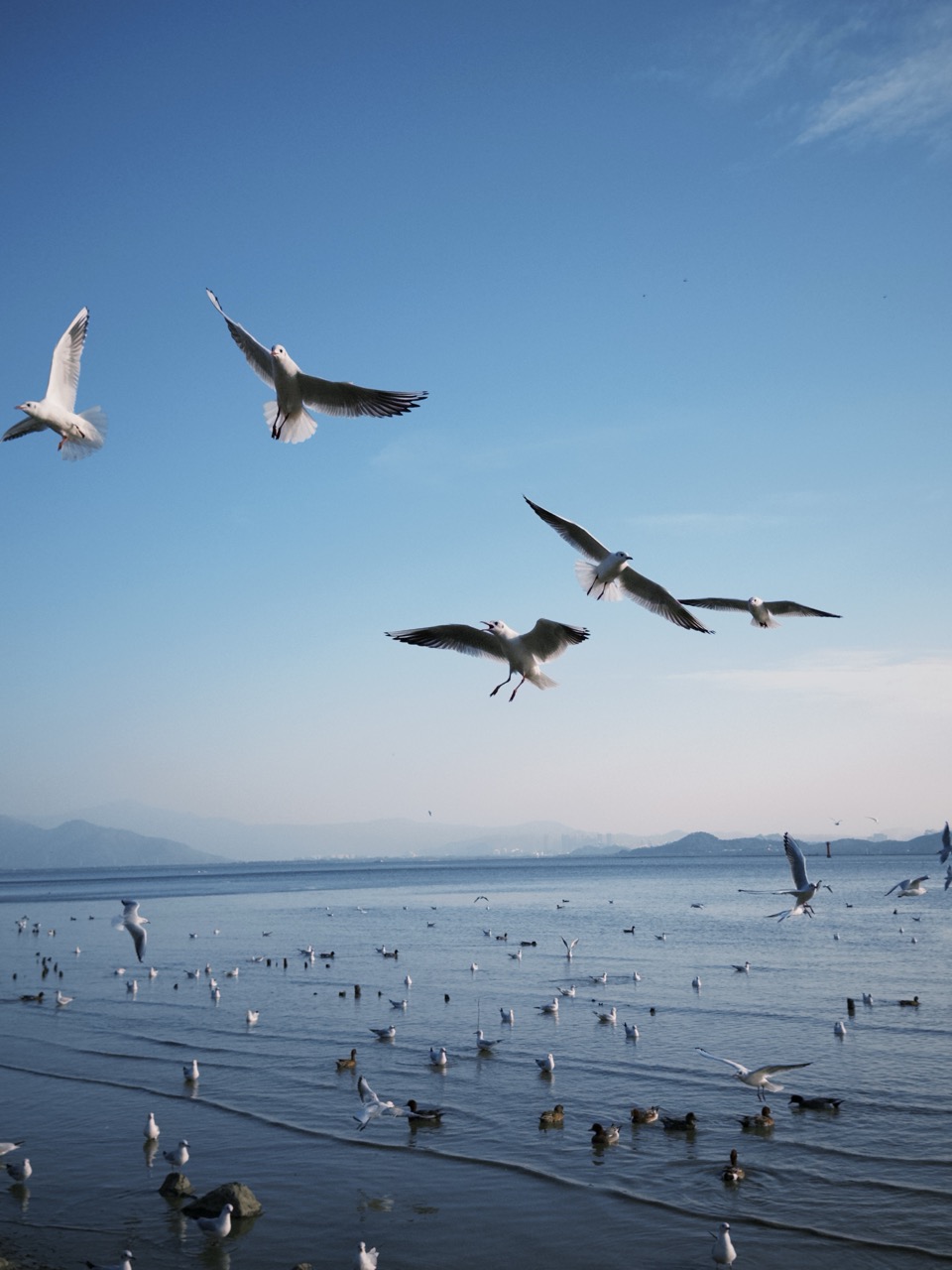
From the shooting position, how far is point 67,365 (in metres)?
10.6

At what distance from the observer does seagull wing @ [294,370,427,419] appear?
9.87 metres

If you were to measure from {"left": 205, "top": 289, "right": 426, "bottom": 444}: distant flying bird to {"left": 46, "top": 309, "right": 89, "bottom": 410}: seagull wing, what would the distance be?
5.96 feet

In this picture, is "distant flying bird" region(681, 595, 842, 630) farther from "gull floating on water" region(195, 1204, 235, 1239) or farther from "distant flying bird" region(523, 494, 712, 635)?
"gull floating on water" region(195, 1204, 235, 1239)

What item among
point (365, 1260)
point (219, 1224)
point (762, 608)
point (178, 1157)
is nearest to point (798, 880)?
point (762, 608)

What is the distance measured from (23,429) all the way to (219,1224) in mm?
9377

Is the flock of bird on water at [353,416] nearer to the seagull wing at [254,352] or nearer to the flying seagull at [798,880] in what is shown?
the seagull wing at [254,352]

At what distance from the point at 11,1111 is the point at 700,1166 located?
1189 cm

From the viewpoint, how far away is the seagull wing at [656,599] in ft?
39.3

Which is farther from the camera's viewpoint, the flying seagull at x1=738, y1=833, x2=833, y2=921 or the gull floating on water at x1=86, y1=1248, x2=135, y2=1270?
the flying seagull at x1=738, y1=833, x2=833, y2=921

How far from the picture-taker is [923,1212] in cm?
1376

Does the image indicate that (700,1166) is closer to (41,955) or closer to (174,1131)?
(174,1131)

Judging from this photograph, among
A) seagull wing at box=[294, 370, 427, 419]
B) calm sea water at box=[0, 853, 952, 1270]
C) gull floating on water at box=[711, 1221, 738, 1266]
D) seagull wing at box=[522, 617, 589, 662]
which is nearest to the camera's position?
seagull wing at box=[294, 370, 427, 419]

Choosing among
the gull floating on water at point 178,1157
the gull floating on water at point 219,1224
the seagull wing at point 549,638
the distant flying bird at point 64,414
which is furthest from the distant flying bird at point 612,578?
the gull floating on water at point 178,1157

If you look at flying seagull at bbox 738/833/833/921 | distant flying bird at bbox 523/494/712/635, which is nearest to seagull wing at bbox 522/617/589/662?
distant flying bird at bbox 523/494/712/635
